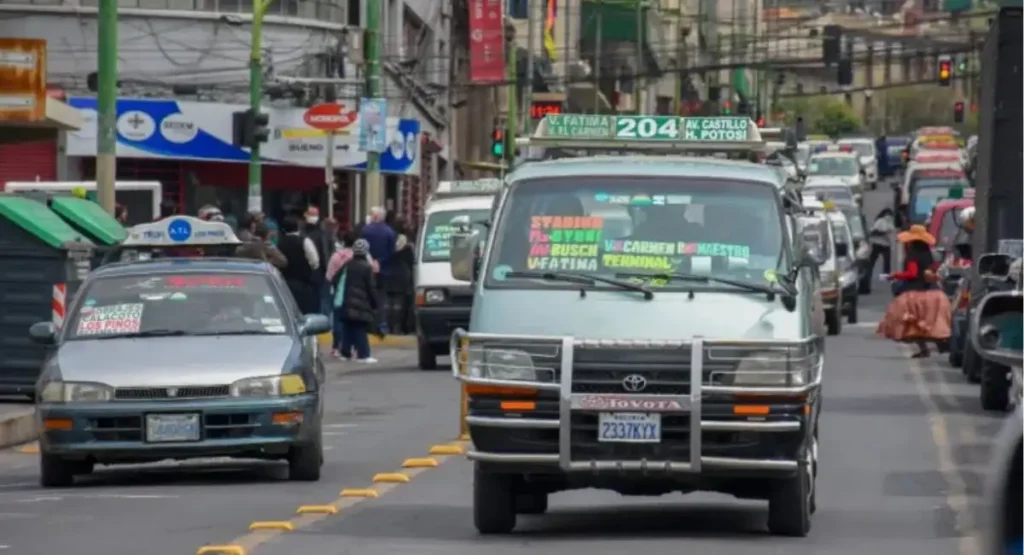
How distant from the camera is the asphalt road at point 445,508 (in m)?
12.4

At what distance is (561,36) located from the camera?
84.1 m

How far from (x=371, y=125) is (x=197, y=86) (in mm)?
7179

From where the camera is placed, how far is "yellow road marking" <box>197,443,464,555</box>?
468 inches

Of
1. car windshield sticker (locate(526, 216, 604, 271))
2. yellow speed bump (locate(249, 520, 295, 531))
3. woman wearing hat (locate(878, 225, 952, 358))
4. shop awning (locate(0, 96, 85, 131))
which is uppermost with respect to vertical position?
car windshield sticker (locate(526, 216, 604, 271))

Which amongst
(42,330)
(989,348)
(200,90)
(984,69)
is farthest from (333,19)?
(989,348)

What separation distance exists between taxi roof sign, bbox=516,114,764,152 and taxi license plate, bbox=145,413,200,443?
2734 mm

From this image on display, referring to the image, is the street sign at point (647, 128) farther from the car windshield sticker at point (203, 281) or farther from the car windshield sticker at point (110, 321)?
the car windshield sticker at point (110, 321)

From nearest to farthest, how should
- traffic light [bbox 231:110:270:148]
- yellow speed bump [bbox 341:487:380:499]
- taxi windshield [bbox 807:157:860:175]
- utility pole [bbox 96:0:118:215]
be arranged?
yellow speed bump [bbox 341:487:380:499] < utility pole [bbox 96:0:118:215] < traffic light [bbox 231:110:270:148] < taxi windshield [bbox 807:157:860:175]

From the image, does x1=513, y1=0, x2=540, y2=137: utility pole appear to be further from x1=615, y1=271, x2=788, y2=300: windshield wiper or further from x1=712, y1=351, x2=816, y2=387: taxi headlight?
x1=712, y1=351, x2=816, y2=387: taxi headlight

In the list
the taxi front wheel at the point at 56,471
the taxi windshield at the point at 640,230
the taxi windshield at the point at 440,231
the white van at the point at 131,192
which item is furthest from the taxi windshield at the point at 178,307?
the white van at the point at 131,192

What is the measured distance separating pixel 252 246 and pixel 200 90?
25.1 metres

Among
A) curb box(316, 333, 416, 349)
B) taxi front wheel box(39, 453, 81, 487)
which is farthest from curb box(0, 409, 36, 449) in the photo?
curb box(316, 333, 416, 349)

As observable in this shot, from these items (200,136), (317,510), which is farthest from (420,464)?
(200,136)

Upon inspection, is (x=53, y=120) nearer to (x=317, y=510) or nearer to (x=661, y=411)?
(x=317, y=510)
